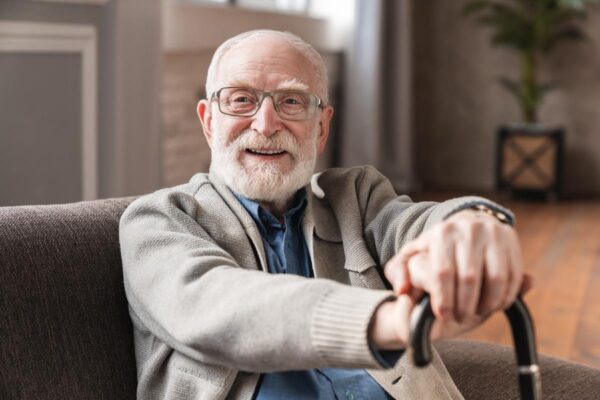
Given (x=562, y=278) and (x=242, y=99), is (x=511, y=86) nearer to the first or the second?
(x=562, y=278)

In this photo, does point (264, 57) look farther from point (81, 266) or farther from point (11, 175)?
point (11, 175)

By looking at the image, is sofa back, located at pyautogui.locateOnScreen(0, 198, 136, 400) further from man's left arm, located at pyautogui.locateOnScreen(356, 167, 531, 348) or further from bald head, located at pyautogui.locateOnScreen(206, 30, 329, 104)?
man's left arm, located at pyautogui.locateOnScreen(356, 167, 531, 348)

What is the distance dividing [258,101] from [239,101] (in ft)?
0.11

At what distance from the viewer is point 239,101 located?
5.01ft

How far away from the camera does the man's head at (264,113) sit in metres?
1.51

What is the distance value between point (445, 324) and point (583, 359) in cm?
254

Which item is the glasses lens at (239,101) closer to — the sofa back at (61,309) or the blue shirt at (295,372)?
the blue shirt at (295,372)

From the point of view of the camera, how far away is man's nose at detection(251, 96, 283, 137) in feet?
4.92

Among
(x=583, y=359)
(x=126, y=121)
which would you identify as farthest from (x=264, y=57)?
(x=583, y=359)

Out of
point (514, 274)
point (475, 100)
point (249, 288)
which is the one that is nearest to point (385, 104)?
point (475, 100)

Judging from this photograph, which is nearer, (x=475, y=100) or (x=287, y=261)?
(x=287, y=261)

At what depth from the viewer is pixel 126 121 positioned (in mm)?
3252

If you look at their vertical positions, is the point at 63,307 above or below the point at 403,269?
below

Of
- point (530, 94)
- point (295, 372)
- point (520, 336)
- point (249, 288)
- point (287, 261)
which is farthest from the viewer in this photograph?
point (530, 94)
